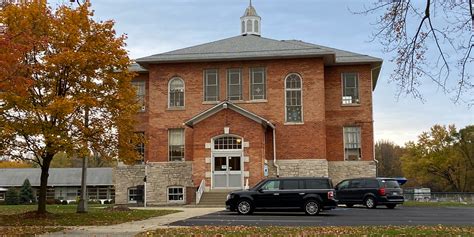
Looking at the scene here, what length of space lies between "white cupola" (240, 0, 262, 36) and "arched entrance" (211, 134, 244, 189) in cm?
1253

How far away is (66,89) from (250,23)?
24898 mm

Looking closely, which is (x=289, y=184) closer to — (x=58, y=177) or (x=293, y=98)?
(x=293, y=98)

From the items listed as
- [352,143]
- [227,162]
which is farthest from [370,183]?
[227,162]

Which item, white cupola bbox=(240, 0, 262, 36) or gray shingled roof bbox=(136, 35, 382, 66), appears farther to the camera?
white cupola bbox=(240, 0, 262, 36)

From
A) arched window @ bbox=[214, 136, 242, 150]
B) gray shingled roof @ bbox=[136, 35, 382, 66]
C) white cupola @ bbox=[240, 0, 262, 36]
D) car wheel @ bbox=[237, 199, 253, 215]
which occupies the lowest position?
→ car wheel @ bbox=[237, 199, 253, 215]

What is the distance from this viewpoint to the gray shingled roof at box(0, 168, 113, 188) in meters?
66.3

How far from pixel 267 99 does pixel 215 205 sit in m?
8.51

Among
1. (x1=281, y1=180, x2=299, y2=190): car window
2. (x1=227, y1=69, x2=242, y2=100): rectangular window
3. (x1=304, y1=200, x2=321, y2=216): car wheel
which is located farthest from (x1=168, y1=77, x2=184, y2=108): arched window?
(x1=304, y1=200, x2=321, y2=216): car wheel

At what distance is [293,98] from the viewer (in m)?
36.2

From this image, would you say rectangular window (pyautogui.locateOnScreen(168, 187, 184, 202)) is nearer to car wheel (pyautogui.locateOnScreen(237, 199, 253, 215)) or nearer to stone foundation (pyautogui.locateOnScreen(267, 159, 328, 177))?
stone foundation (pyautogui.locateOnScreen(267, 159, 328, 177))

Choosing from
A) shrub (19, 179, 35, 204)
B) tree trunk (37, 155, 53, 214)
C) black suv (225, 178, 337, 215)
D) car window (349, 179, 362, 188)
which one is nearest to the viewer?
tree trunk (37, 155, 53, 214)

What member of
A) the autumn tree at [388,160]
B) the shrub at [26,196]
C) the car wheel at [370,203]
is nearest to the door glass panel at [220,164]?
the car wheel at [370,203]

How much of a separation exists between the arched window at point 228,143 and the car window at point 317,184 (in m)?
11.0

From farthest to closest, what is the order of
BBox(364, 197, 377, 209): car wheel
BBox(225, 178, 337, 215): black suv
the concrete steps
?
the concrete steps < BBox(364, 197, 377, 209): car wheel < BBox(225, 178, 337, 215): black suv
